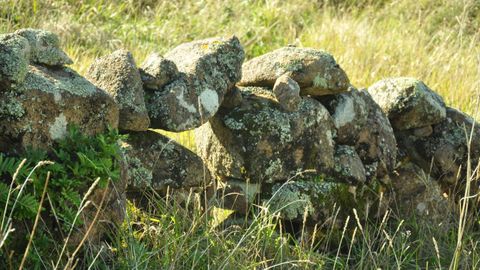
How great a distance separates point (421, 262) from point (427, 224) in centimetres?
38

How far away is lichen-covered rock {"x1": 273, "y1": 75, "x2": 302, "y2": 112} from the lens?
15.9 ft

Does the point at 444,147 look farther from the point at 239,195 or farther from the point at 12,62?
the point at 12,62

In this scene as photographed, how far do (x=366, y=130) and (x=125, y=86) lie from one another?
181cm

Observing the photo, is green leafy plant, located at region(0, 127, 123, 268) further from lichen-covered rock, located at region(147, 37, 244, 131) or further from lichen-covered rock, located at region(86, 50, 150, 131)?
lichen-covered rock, located at region(147, 37, 244, 131)

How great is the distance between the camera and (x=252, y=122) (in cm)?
478

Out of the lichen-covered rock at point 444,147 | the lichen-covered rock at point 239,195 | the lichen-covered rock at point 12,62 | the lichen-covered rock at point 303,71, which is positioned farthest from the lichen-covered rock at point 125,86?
the lichen-covered rock at point 444,147

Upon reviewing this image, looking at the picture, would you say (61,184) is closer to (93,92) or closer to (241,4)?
(93,92)

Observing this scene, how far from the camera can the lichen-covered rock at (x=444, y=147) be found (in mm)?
5660

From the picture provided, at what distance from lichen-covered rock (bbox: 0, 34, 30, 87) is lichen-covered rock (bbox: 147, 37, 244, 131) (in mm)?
947

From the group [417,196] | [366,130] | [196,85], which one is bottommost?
[417,196]

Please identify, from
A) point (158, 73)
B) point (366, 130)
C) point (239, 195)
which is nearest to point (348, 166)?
point (366, 130)

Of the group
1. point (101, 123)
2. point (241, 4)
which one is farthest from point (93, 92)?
point (241, 4)

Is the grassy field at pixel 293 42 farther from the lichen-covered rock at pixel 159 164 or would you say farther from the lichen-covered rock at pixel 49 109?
the lichen-covered rock at pixel 49 109

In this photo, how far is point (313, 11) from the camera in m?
10.9
